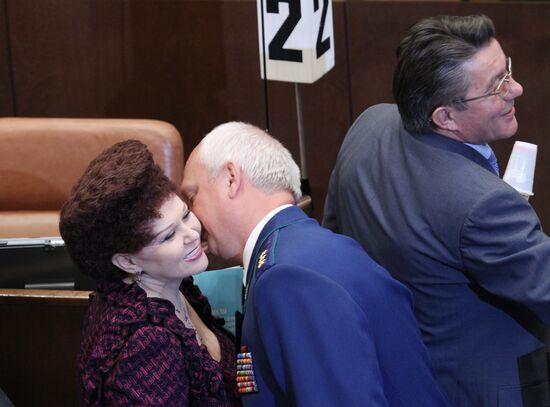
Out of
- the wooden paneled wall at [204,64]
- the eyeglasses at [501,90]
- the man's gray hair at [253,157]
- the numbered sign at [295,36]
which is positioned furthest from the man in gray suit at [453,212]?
the wooden paneled wall at [204,64]

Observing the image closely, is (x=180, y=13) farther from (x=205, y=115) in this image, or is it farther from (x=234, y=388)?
(x=234, y=388)

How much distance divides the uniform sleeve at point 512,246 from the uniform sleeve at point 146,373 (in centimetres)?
66

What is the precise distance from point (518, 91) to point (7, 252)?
1.22 m

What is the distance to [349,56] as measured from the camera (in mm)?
4434

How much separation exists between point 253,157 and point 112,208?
29cm

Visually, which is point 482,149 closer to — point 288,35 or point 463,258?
point 463,258

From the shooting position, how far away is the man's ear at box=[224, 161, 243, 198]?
167 centimetres

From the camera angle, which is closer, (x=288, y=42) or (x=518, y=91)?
(x=518, y=91)

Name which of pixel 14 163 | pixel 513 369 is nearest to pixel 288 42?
pixel 14 163

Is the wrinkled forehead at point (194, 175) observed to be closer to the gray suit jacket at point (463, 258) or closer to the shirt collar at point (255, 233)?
the shirt collar at point (255, 233)

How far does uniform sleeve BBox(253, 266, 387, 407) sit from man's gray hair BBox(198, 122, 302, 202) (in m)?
0.26

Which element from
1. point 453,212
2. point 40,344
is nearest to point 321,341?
point 453,212

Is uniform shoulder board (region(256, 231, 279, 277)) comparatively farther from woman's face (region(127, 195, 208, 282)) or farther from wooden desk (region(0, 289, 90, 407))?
wooden desk (region(0, 289, 90, 407))

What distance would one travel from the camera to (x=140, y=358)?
4.92 feet
